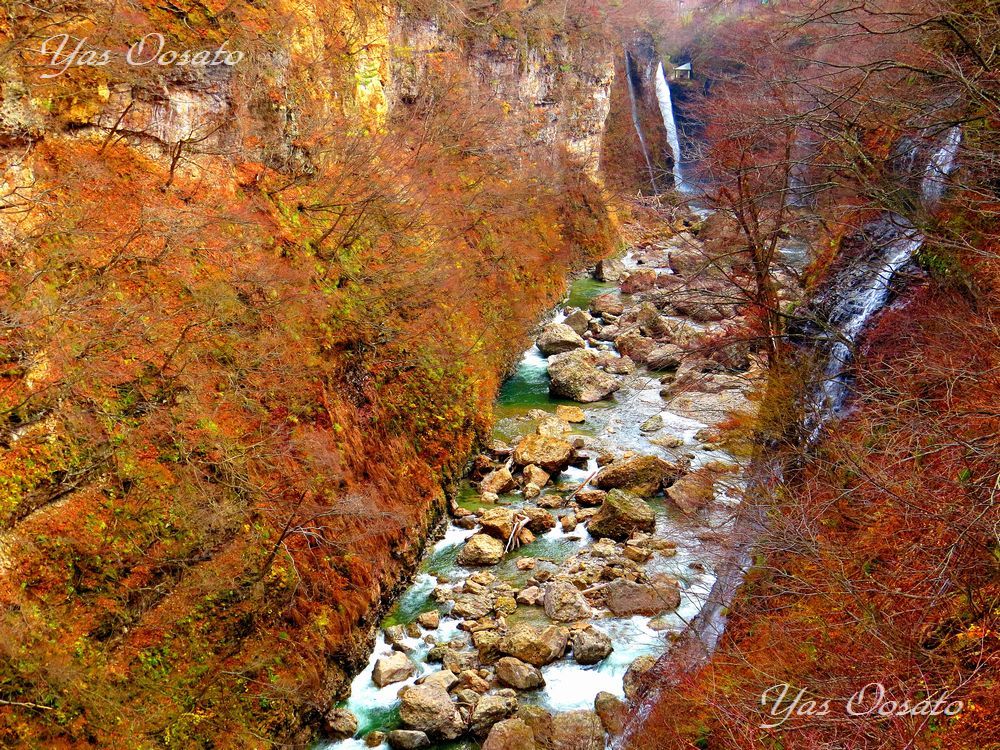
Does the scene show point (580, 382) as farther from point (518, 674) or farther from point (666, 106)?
point (666, 106)

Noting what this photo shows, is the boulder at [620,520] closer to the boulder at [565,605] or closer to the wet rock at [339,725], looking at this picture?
→ the boulder at [565,605]

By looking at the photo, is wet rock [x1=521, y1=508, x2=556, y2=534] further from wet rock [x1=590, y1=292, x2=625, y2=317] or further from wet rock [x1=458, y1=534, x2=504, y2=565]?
wet rock [x1=590, y1=292, x2=625, y2=317]

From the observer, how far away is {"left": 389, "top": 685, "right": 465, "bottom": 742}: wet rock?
851 centimetres

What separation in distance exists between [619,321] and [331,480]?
49.5ft

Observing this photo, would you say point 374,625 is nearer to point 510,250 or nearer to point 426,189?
point 426,189

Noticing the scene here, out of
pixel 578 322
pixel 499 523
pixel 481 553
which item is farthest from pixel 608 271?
pixel 481 553

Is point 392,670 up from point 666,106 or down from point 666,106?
down

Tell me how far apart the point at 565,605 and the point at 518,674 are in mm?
1637

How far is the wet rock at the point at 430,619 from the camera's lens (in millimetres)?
10414

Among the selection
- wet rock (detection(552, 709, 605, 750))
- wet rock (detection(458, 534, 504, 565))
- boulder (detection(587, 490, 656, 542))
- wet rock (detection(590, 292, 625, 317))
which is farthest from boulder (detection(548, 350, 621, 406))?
wet rock (detection(552, 709, 605, 750))

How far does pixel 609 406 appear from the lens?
18.1 m

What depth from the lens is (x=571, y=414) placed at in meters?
17.4

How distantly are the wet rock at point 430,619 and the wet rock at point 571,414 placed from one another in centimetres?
752

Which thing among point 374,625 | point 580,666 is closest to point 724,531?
point 580,666
